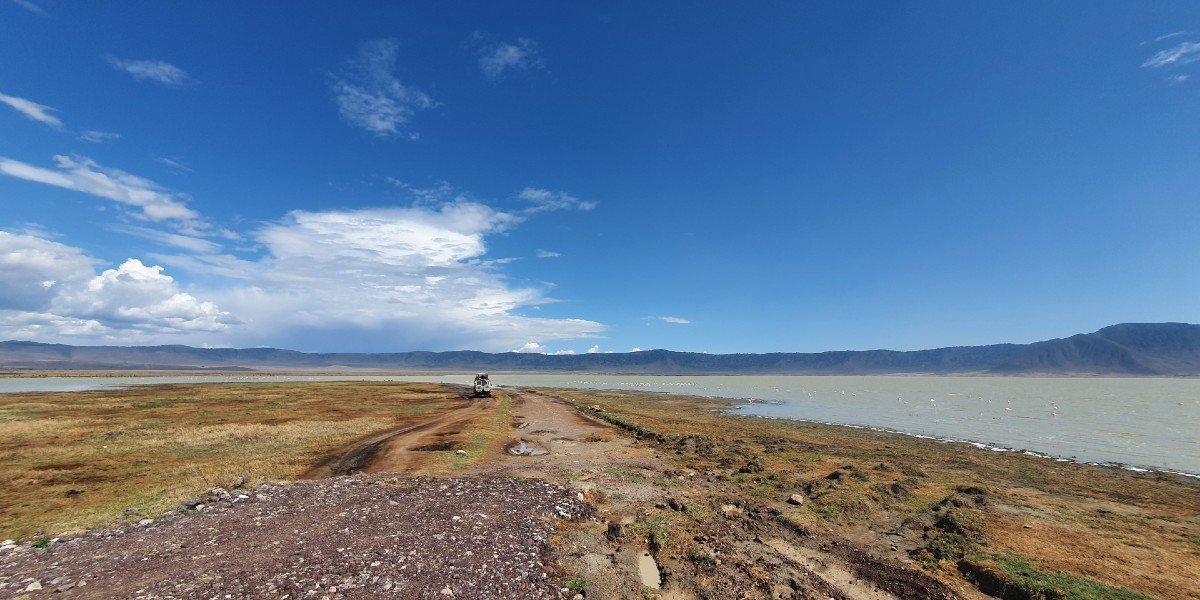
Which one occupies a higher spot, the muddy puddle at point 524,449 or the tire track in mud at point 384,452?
the muddy puddle at point 524,449

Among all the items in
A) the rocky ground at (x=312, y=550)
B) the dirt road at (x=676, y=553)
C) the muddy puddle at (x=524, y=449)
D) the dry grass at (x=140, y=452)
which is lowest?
the dry grass at (x=140, y=452)

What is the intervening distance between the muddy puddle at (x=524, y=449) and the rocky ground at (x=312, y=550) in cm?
1097

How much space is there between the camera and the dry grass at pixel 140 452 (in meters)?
18.4

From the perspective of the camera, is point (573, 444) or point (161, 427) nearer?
point (573, 444)

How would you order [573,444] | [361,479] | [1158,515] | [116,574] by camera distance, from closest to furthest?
[116,574] → [1158,515] → [361,479] → [573,444]

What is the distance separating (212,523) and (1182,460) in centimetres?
5064

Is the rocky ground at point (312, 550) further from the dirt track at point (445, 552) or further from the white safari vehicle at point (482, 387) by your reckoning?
the white safari vehicle at point (482, 387)

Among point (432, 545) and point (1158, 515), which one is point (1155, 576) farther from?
point (432, 545)

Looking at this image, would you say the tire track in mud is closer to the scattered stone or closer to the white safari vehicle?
the scattered stone

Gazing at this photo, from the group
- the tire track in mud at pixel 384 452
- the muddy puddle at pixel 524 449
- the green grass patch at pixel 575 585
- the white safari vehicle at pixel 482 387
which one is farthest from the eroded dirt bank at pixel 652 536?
the white safari vehicle at pixel 482 387

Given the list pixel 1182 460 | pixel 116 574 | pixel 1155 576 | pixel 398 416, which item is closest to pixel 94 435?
pixel 398 416

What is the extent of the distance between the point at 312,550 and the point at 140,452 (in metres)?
25.5

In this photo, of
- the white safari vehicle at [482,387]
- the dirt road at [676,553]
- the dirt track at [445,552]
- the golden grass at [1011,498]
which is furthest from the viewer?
the white safari vehicle at [482,387]

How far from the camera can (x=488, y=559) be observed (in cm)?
1289
